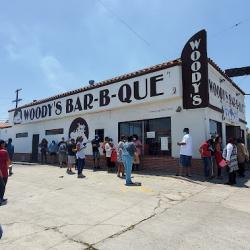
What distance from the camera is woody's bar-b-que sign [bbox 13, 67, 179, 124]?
14.4 metres

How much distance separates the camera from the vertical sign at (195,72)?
13039mm

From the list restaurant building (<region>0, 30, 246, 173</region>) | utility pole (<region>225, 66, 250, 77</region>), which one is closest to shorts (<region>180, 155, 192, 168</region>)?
restaurant building (<region>0, 30, 246, 173</region>)

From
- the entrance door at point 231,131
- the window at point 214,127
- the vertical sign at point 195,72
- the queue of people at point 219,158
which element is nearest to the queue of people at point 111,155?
the queue of people at point 219,158

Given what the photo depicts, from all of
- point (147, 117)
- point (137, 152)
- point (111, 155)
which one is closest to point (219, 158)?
point (137, 152)

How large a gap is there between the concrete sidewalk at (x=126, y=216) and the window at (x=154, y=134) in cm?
298

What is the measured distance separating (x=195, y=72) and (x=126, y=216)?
7861 millimetres

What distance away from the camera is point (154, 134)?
1499 centimetres

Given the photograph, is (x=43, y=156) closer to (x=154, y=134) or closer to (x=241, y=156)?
(x=154, y=134)

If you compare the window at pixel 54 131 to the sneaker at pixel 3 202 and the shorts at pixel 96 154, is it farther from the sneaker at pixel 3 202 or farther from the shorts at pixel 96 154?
the sneaker at pixel 3 202

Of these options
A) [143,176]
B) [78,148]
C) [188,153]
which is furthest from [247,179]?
[78,148]

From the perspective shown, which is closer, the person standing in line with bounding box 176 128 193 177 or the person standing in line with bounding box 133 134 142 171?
the person standing in line with bounding box 176 128 193 177

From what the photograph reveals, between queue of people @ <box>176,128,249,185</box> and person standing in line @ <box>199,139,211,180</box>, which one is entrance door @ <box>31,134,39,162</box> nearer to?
queue of people @ <box>176,128,249,185</box>

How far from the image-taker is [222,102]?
53.7 feet

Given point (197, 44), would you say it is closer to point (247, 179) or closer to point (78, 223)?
point (247, 179)
